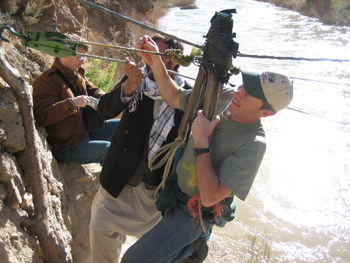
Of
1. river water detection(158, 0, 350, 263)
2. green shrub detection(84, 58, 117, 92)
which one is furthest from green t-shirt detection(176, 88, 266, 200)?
green shrub detection(84, 58, 117, 92)

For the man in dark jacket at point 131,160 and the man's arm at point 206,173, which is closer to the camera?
the man's arm at point 206,173

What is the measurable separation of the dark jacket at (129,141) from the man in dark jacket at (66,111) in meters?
0.64

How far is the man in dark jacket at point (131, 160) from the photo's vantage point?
251 centimetres

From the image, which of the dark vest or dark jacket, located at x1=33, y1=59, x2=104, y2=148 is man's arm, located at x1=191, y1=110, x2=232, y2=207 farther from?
dark jacket, located at x1=33, y1=59, x2=104, y2=148

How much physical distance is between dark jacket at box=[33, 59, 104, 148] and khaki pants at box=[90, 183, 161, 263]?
777 mm

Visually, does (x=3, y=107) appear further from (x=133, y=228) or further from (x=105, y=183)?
(x=133, y=228)

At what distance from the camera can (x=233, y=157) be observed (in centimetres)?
194

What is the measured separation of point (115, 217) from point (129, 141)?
51 centimetres

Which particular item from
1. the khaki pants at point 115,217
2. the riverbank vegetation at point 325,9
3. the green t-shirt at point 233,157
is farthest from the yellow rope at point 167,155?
the riverbank vegetation at point 325,9

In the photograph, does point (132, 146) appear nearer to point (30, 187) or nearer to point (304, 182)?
point (30, 187)

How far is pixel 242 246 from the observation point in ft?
15.8

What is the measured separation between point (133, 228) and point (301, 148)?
567cm

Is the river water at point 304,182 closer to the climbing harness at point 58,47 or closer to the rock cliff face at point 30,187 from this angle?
the climbing harness at point 58,47

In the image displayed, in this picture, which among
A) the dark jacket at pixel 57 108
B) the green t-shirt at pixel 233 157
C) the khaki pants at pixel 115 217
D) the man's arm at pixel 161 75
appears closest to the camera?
the green t-shirt at pixel 233 157
